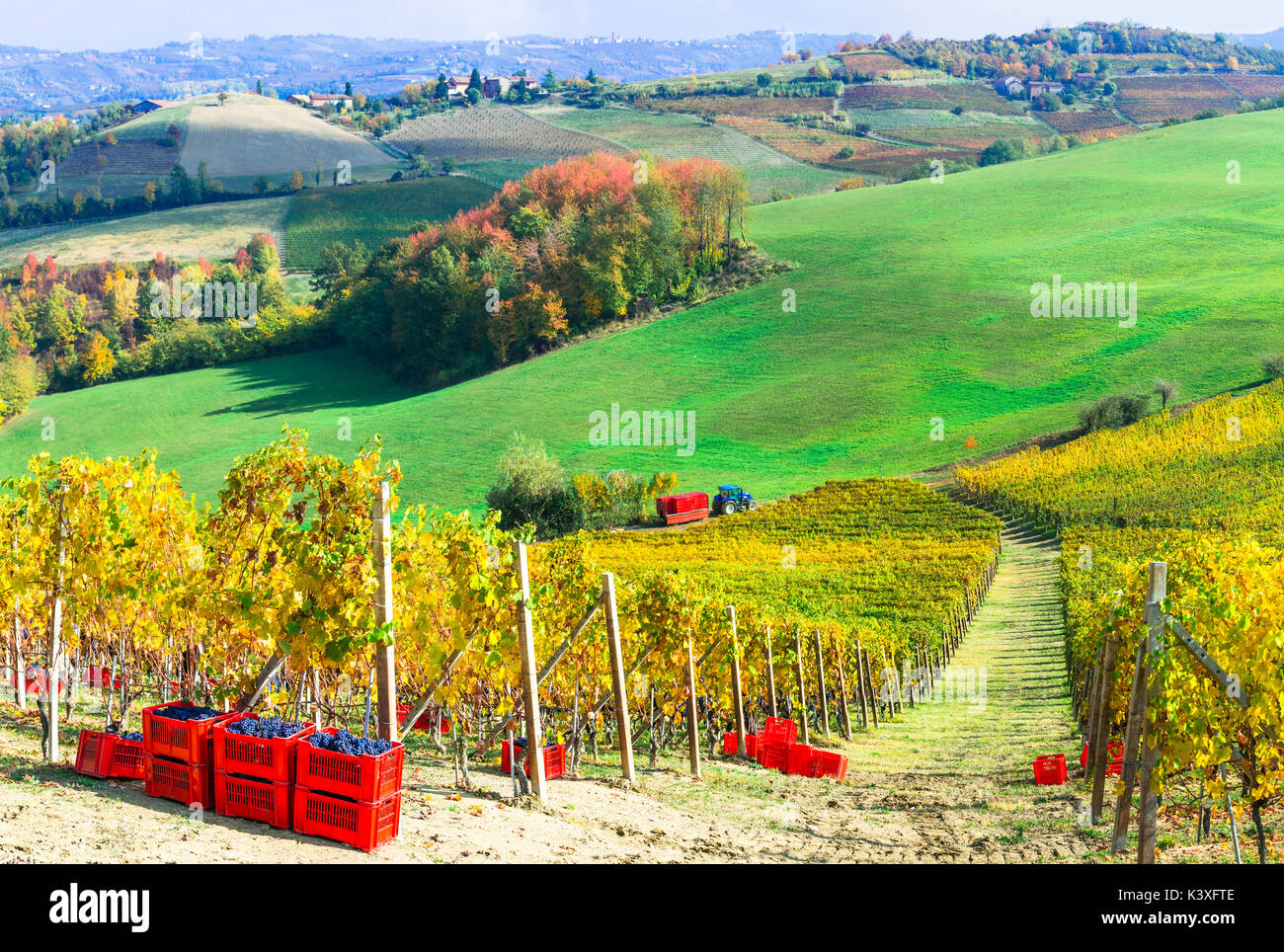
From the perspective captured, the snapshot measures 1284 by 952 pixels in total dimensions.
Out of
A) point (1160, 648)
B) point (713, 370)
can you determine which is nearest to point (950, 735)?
point (1160, 648)

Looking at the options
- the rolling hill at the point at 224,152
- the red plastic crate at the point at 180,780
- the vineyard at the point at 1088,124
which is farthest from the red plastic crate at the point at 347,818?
the vineyard at the point at 1088,124

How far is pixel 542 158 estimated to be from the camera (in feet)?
587

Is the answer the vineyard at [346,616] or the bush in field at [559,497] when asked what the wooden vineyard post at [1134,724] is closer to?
the vineyard at [346,616]

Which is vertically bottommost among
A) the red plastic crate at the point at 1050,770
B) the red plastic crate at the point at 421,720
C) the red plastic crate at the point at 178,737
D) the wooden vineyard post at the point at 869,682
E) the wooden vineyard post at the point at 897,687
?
the wooden vineyard post at the point at 897,687

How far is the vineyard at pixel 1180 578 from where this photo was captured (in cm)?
1027

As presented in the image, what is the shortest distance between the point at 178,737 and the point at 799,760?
1198 centimetres

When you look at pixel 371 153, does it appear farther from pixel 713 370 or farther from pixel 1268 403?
pixel 1268 403

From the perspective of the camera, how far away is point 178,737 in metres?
10.7

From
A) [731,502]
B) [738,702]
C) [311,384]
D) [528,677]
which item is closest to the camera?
[528,677]

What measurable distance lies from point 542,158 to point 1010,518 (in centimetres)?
13570

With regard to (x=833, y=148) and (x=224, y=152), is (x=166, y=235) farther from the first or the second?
(x=833, y=148)

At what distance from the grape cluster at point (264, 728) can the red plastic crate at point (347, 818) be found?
575 millimetres

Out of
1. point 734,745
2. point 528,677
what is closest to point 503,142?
point 734,745

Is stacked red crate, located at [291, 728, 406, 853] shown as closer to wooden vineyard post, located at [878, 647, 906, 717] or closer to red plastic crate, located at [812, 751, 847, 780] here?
red plastic crate, located at [812, 751, 847, 780]
